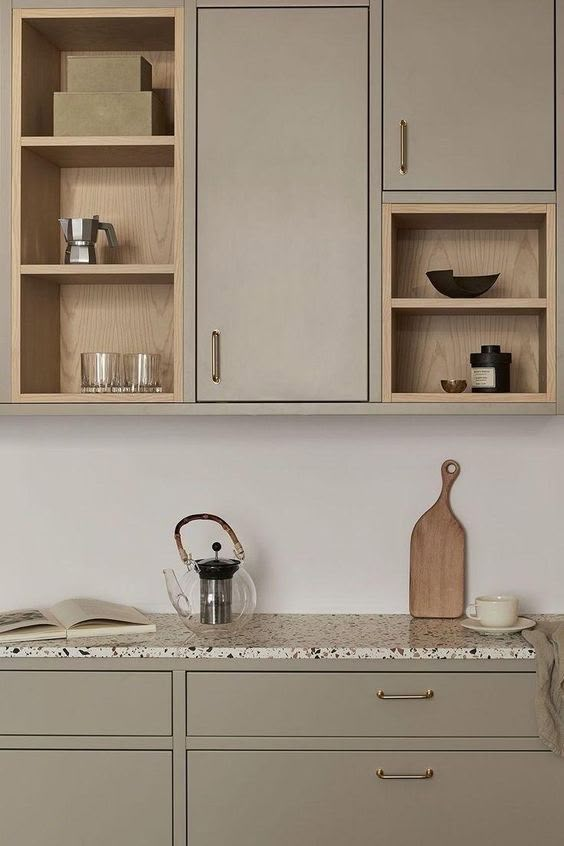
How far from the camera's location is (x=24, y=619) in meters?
2.53

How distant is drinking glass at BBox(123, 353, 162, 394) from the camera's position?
8.52 feet

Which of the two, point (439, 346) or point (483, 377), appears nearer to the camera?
point (483, 377)

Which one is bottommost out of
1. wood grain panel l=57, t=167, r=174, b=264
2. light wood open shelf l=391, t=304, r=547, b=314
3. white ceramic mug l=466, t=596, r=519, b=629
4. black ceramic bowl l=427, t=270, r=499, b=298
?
white ceramic mug l=466, t=596, r=519, b=629

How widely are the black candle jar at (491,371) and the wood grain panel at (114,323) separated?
884 millimetres

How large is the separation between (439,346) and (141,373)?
0.87m

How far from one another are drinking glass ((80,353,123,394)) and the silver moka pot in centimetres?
26

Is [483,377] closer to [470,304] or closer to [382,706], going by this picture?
[470,304]

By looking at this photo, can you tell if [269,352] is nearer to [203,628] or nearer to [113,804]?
[203,628]

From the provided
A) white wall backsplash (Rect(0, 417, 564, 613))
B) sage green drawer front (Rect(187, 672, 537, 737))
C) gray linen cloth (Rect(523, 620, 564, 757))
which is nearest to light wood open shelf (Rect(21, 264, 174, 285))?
white wall backsplash (Rect(0, 417, 564, 613))

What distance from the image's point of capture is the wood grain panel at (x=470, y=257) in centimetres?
276

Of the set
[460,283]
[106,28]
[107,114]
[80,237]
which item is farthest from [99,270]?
[460,283]

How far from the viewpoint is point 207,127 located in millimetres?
2492

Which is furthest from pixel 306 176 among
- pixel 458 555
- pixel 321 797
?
pixel 321 797

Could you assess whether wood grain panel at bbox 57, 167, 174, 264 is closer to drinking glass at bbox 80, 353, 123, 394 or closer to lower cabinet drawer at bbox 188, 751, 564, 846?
drinking glass at bbox 80, 353, 123, 394
